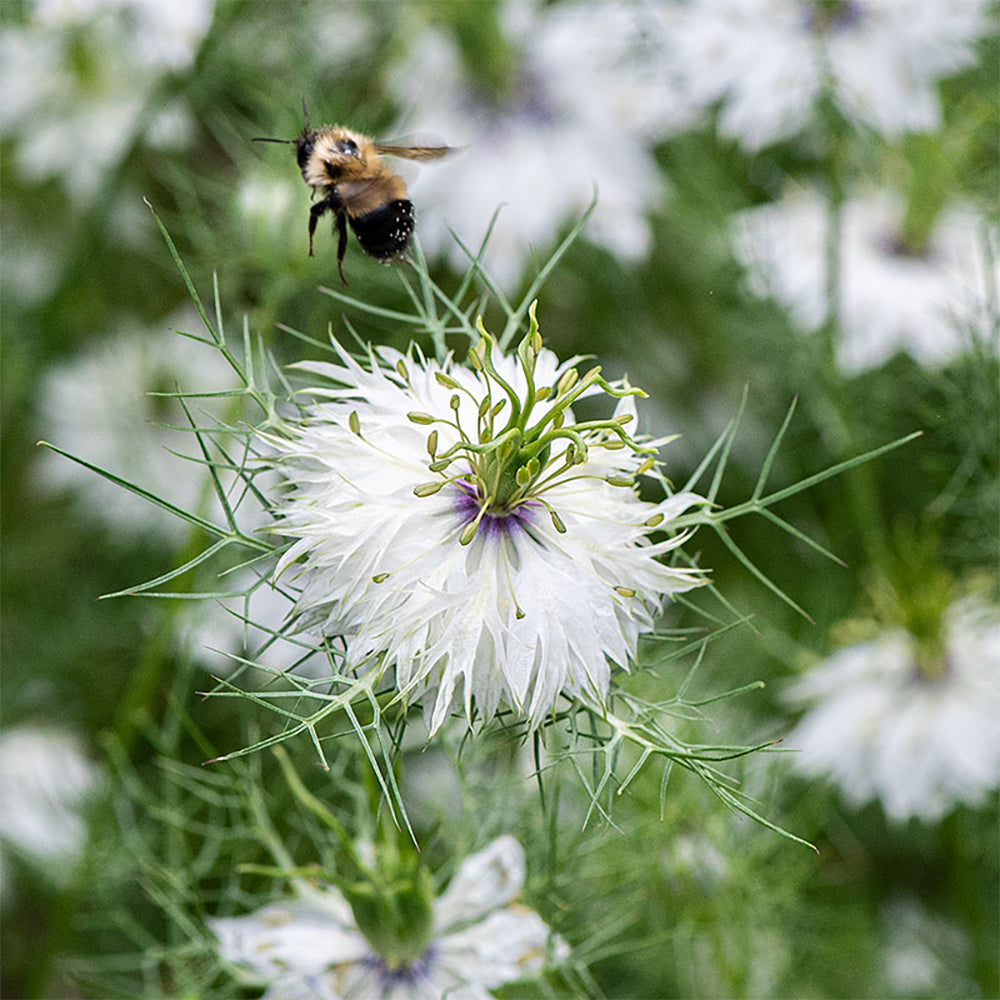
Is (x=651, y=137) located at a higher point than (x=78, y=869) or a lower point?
higher

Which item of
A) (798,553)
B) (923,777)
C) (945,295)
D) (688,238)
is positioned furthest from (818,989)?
(688,238)

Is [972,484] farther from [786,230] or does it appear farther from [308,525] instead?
[308,525]

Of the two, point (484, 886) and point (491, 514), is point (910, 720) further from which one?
point (491, 514)

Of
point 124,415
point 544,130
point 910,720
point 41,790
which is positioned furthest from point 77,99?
point 910,720

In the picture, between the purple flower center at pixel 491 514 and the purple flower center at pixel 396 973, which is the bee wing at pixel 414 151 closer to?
the purple flower center at pixel 491 514

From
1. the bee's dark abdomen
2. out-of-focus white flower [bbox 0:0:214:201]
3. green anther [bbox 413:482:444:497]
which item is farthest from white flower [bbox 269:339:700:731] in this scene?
out-of-focus white flower [bbox 0:0:214:201]
